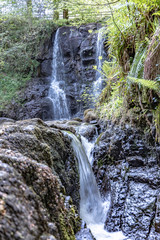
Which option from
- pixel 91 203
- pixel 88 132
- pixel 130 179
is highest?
pixel 88 132

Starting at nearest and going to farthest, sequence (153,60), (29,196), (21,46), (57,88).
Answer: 1. (29,196)
2. (153,60)
3. (57,88)
4. (21,46)

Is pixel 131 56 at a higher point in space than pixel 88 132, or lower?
higher

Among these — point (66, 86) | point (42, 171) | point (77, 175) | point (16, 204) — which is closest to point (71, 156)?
point (77, 175)

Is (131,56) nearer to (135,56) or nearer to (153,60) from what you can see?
(135,56)

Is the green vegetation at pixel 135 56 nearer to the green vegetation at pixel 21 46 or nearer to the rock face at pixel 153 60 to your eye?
the rock face at pixel 153 60

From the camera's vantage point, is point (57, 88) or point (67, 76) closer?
point (57, 88)

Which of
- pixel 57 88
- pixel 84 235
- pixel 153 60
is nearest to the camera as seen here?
pixel 84 235

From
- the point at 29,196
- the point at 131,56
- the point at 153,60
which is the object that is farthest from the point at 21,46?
the point at 29,196

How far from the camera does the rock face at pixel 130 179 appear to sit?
10.5ft

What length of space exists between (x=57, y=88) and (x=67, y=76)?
1114mm

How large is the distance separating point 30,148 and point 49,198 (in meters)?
0.91

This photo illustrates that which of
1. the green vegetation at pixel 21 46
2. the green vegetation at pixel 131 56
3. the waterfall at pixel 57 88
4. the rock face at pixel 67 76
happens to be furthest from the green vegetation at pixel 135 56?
the green vegetation at pixel 21 46

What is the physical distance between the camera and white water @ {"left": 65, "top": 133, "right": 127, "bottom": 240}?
3.37 metres

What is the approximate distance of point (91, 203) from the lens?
3.90m
